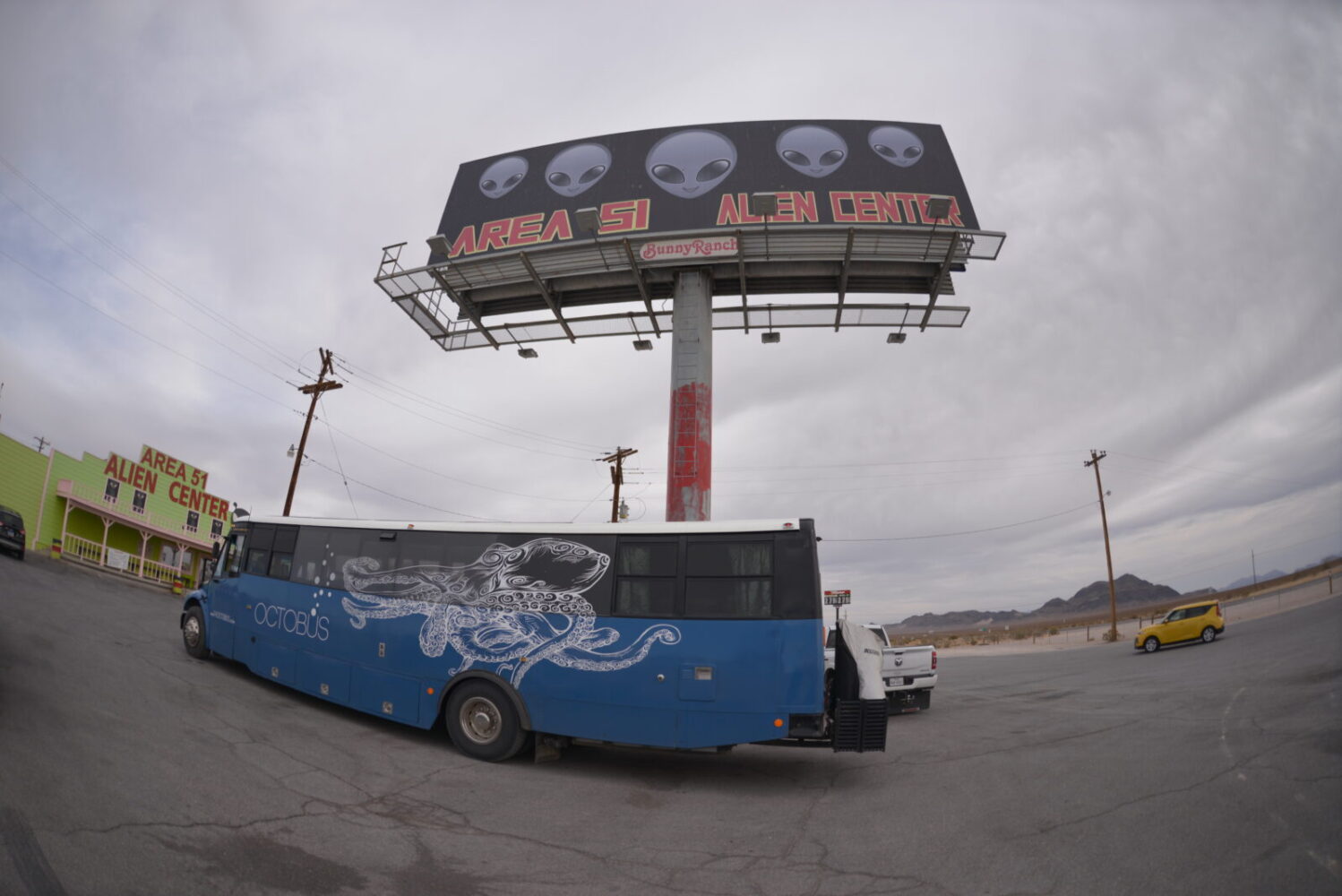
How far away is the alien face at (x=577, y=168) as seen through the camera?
16641 mm

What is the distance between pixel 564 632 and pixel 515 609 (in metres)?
0.78

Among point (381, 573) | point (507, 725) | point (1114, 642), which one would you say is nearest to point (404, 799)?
point (507, 725)

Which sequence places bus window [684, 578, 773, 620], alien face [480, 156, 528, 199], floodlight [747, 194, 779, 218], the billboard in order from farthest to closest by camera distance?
alien face [480, 156, 528, 199] → the billboard → floodlight [747, 194, 779, 218] → bus window [684, 578, 773, 620]

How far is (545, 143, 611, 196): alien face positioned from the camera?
16.6 metres

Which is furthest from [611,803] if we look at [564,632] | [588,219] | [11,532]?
[11,532]

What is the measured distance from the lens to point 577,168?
55.7 feet

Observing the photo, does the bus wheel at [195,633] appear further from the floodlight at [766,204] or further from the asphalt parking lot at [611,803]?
the floodlight at [766,204]

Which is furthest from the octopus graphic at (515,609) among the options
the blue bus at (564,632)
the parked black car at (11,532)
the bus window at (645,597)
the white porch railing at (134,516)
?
the white porch railing at (134,516)

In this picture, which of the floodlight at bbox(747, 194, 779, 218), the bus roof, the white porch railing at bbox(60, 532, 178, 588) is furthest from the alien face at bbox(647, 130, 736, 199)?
the white porch railing at bbox(60, 532, 178, 588)

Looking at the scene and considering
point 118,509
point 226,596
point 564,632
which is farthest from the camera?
point 118,509

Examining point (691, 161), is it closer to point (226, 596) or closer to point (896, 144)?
point (896, 144)

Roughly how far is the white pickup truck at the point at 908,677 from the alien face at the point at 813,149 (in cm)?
1106

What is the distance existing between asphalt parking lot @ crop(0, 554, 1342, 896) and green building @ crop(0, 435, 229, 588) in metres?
20.6

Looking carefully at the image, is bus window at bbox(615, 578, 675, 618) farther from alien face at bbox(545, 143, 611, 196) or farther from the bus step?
alien face at bbox(545, 143, 611, 196)
